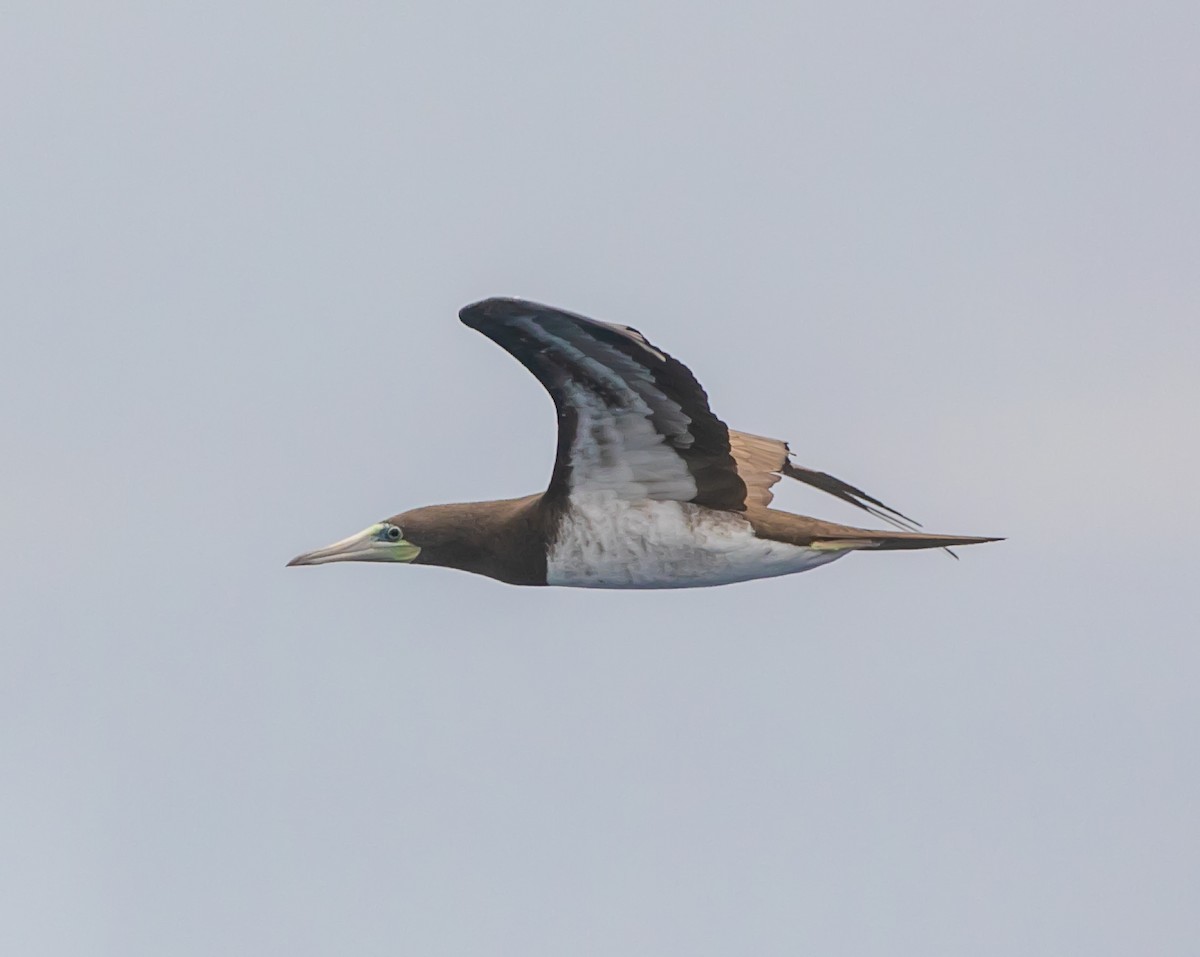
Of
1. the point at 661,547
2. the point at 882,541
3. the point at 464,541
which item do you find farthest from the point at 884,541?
the point at 464,541

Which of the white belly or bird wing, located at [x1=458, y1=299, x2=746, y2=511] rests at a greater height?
bird wing, located at [x1=458, y1=299, x2=746, y2=511]

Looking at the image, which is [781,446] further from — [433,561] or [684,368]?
[684,368]

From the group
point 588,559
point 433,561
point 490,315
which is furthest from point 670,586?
point 490,315

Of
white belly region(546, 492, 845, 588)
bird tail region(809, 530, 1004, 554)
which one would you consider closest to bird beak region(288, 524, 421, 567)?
white belly region(546, 492, 845, 588)

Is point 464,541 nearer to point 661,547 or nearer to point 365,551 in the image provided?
point 365,551

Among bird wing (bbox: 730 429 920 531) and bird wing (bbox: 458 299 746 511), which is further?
bird wing (bbox: 730 429 920 531)

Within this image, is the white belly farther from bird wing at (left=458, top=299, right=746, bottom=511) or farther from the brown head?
the brown head

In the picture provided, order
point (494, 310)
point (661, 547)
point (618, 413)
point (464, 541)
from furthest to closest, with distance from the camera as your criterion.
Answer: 1. point (464, 541)
2. point (661, 547)
3. point (618, 413)
4. point (494, 310)
